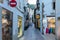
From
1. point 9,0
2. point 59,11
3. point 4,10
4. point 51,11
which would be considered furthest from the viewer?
point 51,11

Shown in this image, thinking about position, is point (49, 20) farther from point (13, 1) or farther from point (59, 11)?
point (13, 1)

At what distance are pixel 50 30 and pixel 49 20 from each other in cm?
208

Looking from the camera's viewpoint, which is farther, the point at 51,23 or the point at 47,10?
the point at 51,23

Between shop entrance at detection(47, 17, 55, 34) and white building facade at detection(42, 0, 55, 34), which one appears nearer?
white building facade at detection(42, 0, 55, 34)

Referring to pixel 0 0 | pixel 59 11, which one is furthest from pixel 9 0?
pixel 59 11

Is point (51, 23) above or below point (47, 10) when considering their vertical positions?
below

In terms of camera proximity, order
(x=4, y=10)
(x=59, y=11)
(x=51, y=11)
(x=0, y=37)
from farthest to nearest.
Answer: (x=51, y=11) < (x=59, y=11) < (x=4, y=10) < (x=0, y=37)

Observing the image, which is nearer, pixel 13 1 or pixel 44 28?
pixel 13 1

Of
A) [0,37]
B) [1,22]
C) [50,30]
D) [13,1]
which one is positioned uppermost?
[13,1]

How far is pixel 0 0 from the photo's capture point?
9164 mm

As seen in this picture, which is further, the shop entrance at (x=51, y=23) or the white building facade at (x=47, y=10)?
the shop entrance at (x=51, y=23)

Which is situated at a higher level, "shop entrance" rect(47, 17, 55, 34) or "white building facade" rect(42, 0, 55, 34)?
"white building facade" rect(42, 0, 55, 34)

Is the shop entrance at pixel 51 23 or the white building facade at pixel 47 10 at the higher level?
the white building facade at pixel 47 10

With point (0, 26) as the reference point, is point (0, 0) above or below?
above
